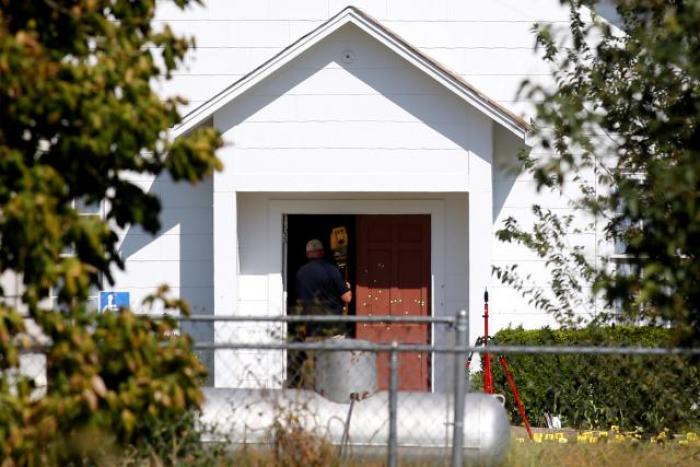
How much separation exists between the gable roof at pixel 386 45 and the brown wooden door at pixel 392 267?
6.23 feet

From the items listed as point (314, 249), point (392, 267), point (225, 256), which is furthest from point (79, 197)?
point (392, 267)

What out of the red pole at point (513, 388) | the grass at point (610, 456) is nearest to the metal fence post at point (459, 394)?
the grass at point (610, 456)

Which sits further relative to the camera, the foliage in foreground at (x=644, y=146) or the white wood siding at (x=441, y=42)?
the white wood siding at (x=441, y=42)

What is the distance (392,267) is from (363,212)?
2.78 feet

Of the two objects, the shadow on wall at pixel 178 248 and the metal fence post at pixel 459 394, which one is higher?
the shadow on wall at pixel 178 248

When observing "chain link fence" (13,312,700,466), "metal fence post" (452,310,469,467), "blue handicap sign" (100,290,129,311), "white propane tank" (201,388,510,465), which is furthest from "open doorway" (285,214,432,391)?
"metal fence post" (452,310,469,467)

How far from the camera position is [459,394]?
855cm

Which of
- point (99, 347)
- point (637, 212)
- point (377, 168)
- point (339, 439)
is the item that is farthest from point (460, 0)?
point (99, 347)

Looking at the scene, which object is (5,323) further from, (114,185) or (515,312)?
(515,312)

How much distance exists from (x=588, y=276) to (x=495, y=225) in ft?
22.8

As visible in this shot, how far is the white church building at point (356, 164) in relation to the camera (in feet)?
49.3

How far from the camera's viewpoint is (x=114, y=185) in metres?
6.48

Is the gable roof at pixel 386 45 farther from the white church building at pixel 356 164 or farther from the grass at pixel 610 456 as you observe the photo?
the grass at pixel 610 456

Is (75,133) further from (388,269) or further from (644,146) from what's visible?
(388,269)
